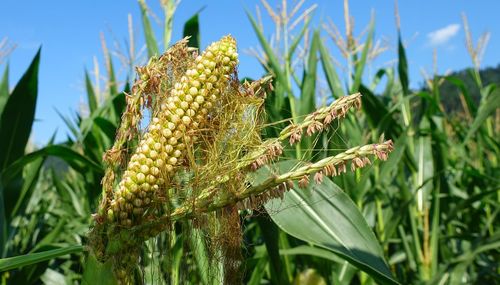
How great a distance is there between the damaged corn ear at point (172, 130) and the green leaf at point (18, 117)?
1.44 metres

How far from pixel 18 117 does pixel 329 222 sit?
5.31 ft

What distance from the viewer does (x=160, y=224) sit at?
1.07 metres

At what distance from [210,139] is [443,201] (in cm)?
287

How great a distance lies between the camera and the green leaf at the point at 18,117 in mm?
2355

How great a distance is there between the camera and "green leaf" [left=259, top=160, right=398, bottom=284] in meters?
1.35

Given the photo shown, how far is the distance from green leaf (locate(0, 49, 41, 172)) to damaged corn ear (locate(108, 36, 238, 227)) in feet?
4.72

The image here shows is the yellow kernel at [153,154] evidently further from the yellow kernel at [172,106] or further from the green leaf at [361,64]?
the green leaf at [361,64]

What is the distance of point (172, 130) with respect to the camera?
107 centimetres

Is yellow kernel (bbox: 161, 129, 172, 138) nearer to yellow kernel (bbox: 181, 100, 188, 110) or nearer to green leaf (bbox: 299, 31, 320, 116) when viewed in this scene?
yellow kernel (bbox: 181, 100, 188, 110)

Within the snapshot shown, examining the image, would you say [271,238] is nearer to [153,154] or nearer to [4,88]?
[153,154]

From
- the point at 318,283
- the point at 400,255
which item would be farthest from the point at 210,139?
the point at 400,255

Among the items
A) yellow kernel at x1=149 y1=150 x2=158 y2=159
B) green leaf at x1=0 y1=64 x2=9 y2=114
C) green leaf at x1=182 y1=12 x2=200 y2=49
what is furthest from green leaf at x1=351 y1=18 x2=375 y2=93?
yellow kernel at x1=149 y1=150 x2=158 y2=159

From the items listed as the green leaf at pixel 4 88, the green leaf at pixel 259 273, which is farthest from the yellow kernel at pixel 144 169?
the green leaf at pixel 4 88

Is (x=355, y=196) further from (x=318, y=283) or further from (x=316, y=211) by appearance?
(x=316, y=211)
